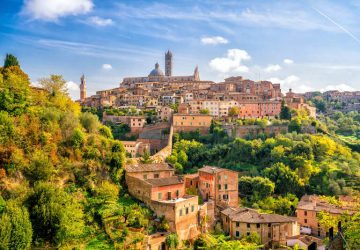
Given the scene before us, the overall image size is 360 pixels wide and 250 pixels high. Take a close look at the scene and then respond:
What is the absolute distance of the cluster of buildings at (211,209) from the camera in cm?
2577

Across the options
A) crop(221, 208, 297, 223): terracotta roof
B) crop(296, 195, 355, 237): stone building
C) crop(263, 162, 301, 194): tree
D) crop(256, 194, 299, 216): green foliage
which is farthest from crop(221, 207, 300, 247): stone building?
crop(263, 162, 301, 194): tree

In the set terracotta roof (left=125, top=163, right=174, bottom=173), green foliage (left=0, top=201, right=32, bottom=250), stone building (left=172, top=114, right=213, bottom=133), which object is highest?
stone building (left=172, top=114, right=213, bottom=133)

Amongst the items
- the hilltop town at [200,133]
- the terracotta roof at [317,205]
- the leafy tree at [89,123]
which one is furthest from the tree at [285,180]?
the leafy tree at [89,123]

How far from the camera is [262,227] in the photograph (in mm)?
28266

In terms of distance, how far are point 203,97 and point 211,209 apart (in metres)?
45.7

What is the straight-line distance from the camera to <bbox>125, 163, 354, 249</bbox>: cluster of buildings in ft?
84.5

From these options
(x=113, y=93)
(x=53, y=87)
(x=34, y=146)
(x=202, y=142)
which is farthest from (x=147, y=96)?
(x=34, y=146)

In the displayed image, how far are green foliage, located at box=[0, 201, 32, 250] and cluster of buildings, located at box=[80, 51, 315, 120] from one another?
41.8 meters

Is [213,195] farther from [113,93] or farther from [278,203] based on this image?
[113,93]

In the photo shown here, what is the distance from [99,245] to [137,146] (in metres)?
27.5

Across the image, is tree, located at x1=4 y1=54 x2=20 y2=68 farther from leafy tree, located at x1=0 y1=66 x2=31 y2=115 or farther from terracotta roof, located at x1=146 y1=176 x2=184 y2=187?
terracotta roof, located at x1=146 y1=176 x2=184 y2=187

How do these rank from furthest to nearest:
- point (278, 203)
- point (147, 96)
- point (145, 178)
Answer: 1. point (147, 96)
2. point (278, 203)
3. point (145, 178)

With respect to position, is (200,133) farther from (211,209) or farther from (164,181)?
(164,181)

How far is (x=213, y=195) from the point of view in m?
32.2
